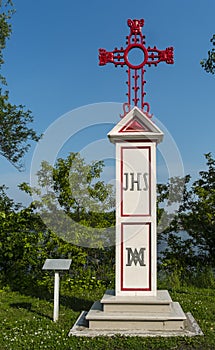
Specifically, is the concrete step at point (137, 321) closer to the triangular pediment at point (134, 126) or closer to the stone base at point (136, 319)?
the stone base at point (136, 319)

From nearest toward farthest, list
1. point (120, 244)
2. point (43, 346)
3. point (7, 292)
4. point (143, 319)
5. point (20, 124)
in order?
point (43, 346), point (143, 319), point (120, 244), point (7, 292), point (20, 124)

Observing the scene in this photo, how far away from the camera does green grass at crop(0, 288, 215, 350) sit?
18.4ft

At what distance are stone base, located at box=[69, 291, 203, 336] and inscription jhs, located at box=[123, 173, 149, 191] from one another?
1702mm

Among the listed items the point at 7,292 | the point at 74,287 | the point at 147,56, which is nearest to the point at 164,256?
the point at 74,287

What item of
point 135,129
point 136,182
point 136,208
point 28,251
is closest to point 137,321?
point 136,208

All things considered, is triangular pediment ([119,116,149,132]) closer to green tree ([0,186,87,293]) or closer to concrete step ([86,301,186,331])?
concrete step ([86,301,186,331])

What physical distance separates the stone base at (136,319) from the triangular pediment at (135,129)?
2513 millimetres

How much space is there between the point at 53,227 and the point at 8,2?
19.8 feet

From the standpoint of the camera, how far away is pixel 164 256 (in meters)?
11.3

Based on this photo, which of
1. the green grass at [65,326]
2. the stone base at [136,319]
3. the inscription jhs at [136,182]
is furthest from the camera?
the inscription jhs at [136,182]

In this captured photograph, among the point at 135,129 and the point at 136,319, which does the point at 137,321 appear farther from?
the point at 135,129

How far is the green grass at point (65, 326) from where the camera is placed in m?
5.59

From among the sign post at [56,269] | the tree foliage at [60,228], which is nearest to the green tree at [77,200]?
the tree foliage at [60,228]

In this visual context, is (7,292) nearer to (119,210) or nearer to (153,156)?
(119,210)
